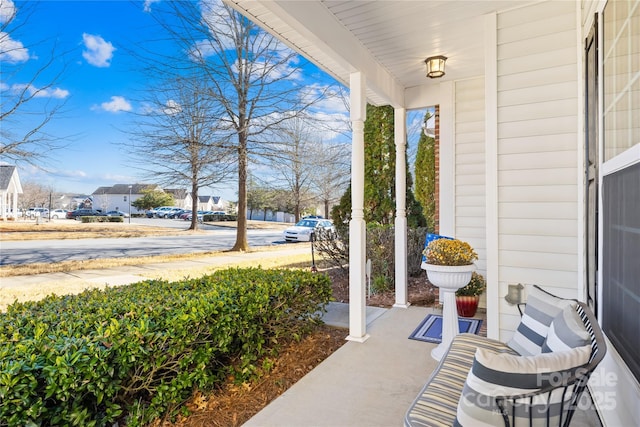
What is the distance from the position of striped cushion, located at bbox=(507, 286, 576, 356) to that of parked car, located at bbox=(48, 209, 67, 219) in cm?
443

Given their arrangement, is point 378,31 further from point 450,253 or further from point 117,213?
point 117,213

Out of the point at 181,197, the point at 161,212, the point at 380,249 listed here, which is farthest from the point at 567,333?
the point at 181,197

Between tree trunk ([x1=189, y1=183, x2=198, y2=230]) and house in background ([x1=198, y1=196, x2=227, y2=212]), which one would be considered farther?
house in background ([x1=198, y1=196, x2=227, y2=212])

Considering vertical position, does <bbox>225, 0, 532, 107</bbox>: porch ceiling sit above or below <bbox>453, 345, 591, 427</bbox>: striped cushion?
above

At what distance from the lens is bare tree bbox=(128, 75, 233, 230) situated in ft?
16.3

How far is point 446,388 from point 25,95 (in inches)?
160

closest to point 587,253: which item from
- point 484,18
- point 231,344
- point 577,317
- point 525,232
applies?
point 525,232

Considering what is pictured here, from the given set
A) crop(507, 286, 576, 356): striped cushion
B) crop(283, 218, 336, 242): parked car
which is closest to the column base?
crop(507, 286, 576, 356): striped cushion

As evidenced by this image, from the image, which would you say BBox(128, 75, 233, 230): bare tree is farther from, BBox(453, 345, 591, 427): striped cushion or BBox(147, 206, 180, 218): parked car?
BBox(453, 345, 591, 427): striped cushion

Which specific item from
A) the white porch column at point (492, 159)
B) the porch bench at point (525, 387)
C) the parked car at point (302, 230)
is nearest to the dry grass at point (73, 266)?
the parked car at point (302, 230)

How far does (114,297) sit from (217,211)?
151 inches

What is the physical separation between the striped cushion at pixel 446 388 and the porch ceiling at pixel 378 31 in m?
Result: 2.39

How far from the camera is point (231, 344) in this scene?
2.48m

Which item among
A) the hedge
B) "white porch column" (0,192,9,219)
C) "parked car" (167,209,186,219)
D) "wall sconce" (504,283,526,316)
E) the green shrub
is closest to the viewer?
the hedge
